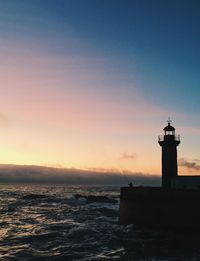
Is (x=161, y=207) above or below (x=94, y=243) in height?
above

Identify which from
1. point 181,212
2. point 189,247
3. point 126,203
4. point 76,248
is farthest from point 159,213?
point 76,248

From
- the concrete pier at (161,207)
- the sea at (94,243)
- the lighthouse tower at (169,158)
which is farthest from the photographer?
the lighthouse tower at (169,158)

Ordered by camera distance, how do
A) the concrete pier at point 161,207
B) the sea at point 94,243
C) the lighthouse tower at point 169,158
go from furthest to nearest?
the lighthouse tower at point 169,158 → the concrete pier at point 161,207 → the sea at point 94,243

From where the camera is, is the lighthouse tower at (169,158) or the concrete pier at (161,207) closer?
the concrete pier at (161,207)

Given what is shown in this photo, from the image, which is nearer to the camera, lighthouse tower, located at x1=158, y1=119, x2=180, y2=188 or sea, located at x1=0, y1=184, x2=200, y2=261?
sea, located at x1=0, y1=184, x2=200, y2=261

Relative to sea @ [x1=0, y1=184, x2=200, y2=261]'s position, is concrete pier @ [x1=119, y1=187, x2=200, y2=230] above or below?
above

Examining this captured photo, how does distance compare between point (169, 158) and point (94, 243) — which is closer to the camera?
point (94, 243)

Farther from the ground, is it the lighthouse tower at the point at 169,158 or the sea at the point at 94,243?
the lighthouse tower at the point at 169,158

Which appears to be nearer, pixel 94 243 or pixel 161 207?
pixel 94 243

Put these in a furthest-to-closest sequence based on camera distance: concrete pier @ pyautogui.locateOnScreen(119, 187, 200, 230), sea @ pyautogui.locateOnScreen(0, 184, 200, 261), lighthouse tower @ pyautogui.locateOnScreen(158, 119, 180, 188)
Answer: lighthouse tower @ pyautogui.locateOnScreen(158, 119, 180, 188) → concrete pier @ pyautogui.locateOnScreen(119, 187, 200, 230) → sea @ pyautogui.locateOnScreen(0, 184, 200, 261)

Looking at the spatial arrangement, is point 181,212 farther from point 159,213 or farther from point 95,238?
point 95,238

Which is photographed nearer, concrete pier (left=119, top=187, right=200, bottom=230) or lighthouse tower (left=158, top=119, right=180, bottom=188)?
concrete pier (left=119, top=187, right=200, bottom=230)

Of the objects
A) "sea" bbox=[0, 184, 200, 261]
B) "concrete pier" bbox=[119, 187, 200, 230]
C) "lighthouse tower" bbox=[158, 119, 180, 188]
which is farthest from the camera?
"lighthouse tower" bbox=[158, 119, 180, 188]

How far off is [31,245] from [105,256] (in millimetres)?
5282
